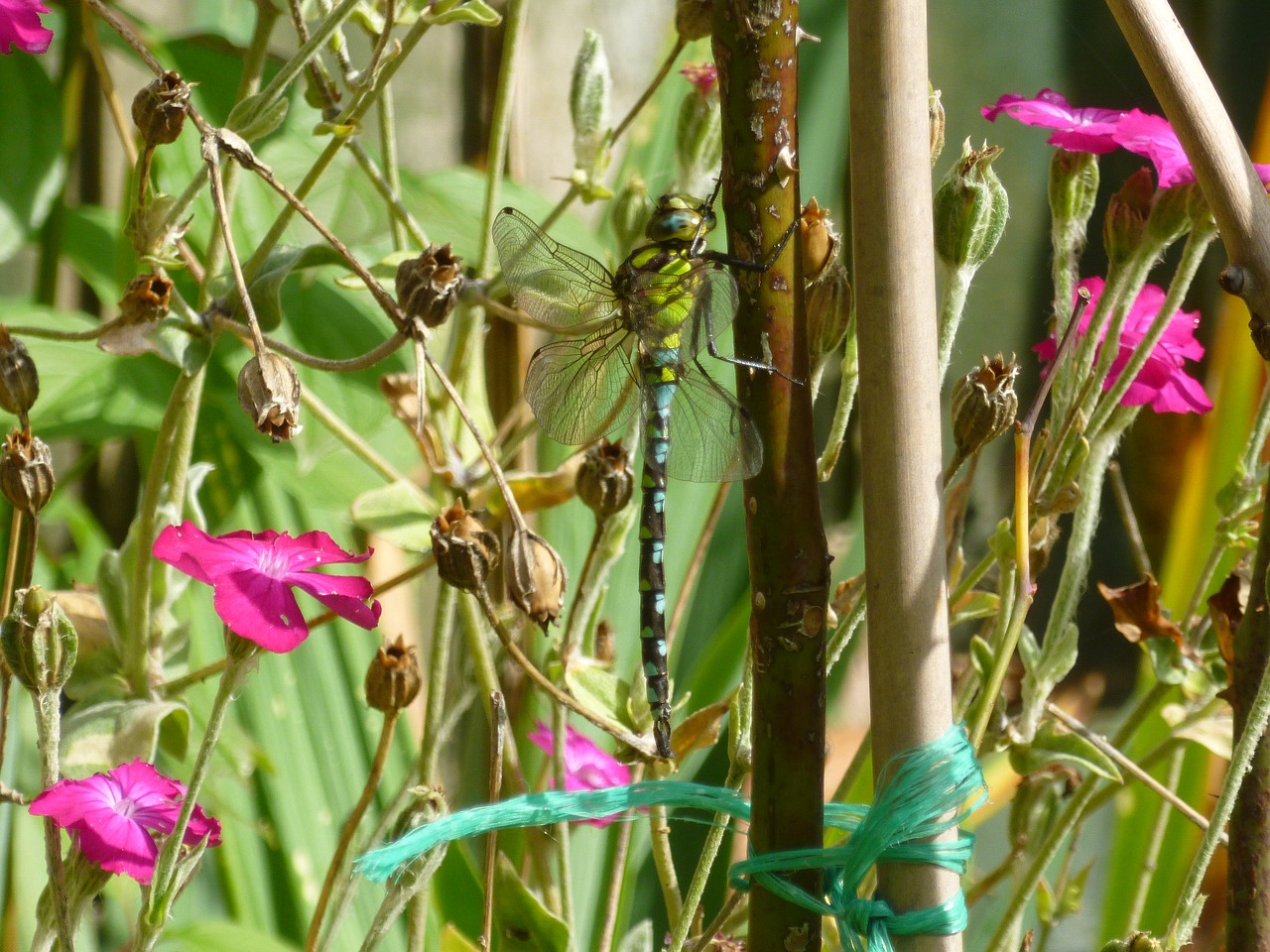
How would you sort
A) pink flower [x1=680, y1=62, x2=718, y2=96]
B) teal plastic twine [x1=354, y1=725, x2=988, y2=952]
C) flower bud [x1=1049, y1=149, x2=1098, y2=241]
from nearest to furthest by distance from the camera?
teal plastic twine [x1=354, y1=725, x2=988, y2=952]
flower bud [x1=1049, y1=149, x2=1098, y2=241]
pink flower [x1=680, y1=62, x2=718, y2=96]

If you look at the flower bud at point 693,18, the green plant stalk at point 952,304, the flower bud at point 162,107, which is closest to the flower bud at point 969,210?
the green plant stalk at point 952,304

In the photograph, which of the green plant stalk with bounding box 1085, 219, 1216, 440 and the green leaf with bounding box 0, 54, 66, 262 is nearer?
the green plant stalk with bounding box 1085, 219, 1216, 440

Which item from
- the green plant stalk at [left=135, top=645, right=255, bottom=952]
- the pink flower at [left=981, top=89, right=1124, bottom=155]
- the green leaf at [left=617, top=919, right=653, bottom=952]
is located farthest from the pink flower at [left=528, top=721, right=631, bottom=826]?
the pink flower at [left=981, top=89, right=1124, bottom=155]

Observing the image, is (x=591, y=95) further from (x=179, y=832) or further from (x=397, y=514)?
(x=179, y=832)

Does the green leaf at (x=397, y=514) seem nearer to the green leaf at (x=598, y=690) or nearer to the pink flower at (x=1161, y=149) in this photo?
the green leaf at (x=598, y=690)

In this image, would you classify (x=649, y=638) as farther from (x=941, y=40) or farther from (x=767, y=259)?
(x=941, y=40)

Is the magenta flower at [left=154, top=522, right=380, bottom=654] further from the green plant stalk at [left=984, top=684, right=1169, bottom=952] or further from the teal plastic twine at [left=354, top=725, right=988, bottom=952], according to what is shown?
the green plant stalk at [left=984, top=684, right=1169, bottom=952]

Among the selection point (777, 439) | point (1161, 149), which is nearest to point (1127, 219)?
point (1161, 149)
